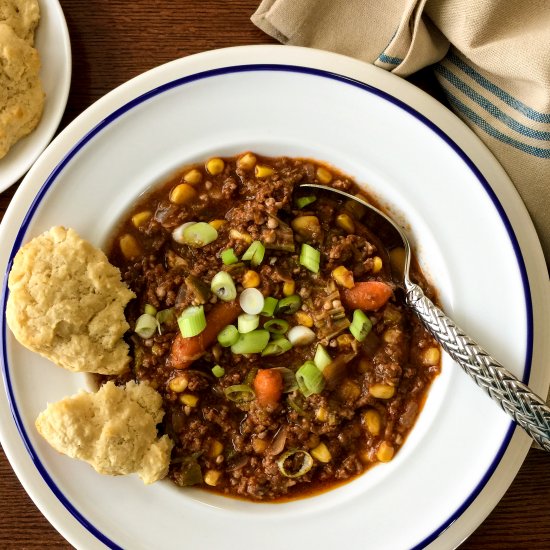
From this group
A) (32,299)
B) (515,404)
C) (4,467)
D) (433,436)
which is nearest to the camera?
(515,404)

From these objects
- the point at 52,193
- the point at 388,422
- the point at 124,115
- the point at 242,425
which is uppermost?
the point at 124,115

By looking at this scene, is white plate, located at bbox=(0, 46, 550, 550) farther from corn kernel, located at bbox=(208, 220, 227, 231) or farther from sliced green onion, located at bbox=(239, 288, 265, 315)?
sliced green onion, located at bbox=(239, 288, 265, 315)

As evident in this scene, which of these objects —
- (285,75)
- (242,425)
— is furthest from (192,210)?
(242,425)

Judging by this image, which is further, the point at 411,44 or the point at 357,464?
the point at 357,464

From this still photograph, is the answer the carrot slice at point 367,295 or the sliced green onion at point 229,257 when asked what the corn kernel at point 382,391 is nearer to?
the carrot slice at point 367,295

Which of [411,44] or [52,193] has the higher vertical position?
[411,44]

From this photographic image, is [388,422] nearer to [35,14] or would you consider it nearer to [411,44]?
[411,44]

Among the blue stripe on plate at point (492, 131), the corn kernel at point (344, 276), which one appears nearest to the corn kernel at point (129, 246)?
the corn kernel at point (344, 276)

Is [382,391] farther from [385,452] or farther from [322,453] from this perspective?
[322,453]
